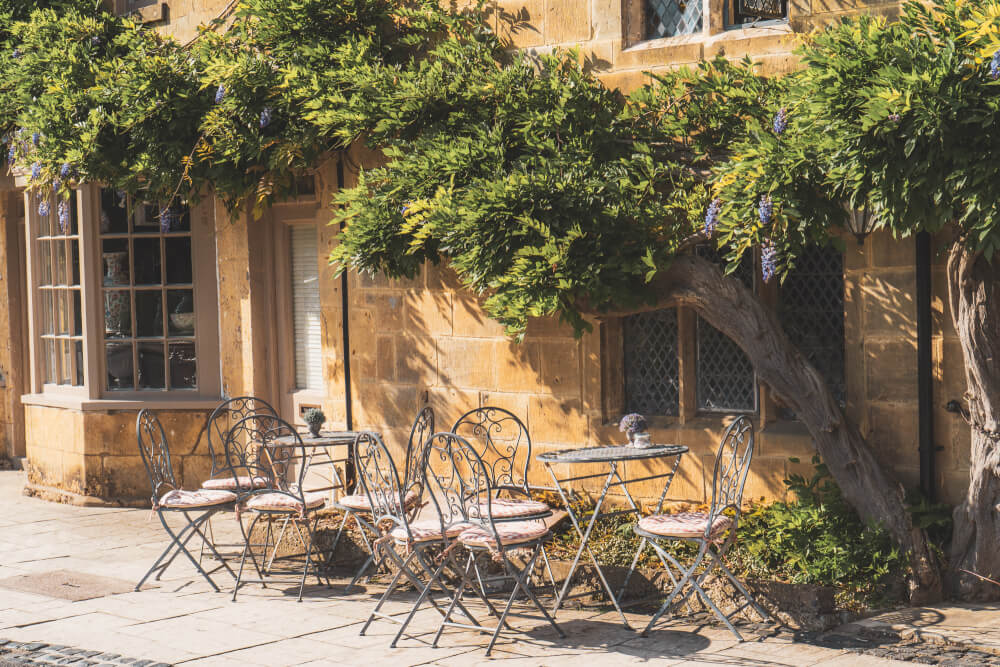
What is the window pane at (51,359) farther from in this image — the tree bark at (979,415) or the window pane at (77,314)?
the tree bark at (979,415)

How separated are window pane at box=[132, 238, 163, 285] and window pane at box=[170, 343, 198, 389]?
63cm

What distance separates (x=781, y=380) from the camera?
7.19 meters

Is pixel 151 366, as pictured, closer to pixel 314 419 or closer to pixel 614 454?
pixel 314 419

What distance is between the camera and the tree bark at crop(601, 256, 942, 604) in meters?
6.87

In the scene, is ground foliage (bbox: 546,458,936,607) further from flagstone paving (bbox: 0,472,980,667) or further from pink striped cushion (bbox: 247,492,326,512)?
pink striped cushion (bbox: 247,492,326,512)

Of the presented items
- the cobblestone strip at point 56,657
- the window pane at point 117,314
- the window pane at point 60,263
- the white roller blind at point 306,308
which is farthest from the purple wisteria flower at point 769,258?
the window pane at point 60,263

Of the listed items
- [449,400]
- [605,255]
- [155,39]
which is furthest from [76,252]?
[605,255]

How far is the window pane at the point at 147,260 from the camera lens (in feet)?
37.2

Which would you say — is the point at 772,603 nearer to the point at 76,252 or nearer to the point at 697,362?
the point at 697,362

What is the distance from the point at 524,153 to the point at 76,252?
5321 millimetres

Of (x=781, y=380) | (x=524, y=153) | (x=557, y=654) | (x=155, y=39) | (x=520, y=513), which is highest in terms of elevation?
(x=155, y=39)

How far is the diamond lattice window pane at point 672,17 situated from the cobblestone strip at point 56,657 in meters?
4.88

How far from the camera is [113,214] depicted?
11398 millimetres

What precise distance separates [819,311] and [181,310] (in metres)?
5.96
